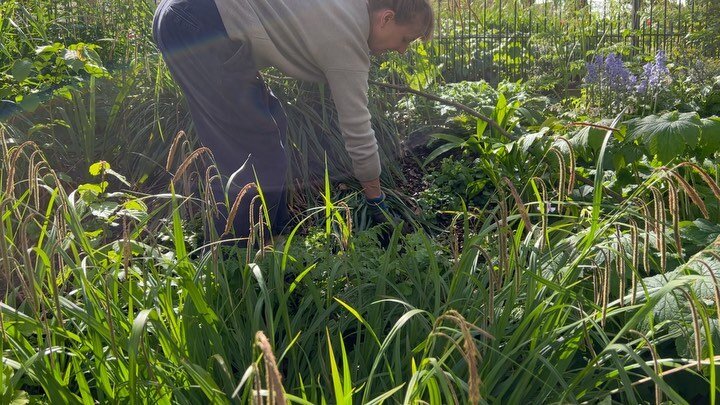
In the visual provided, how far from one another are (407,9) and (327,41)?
0.35 metres

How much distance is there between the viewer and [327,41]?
10.1 feet

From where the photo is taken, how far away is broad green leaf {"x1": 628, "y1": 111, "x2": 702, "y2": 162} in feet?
9.28

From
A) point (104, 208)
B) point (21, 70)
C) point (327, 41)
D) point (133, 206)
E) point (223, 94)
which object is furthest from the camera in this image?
point (21, 70)

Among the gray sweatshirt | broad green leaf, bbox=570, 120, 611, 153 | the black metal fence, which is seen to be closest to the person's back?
the gray sweatshirt

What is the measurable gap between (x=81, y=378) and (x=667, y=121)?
2.14m

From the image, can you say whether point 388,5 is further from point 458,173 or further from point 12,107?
point 12,107

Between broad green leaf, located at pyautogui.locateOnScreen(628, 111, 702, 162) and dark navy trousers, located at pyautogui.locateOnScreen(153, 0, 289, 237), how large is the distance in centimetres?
140

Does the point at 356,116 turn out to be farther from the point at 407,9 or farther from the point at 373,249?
the point at 373,249

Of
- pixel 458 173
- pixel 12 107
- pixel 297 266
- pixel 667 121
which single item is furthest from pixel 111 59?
pixel 667 121

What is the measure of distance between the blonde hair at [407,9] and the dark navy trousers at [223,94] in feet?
1.79

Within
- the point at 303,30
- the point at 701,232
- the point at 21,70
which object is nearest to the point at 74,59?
the point at 21,70

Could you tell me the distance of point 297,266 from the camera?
2.61 m

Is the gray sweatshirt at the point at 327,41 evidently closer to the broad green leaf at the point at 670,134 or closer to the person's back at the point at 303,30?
the person's back at the point at 303,30

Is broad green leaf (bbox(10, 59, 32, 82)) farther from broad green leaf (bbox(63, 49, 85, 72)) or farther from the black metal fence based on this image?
the black metal fence
